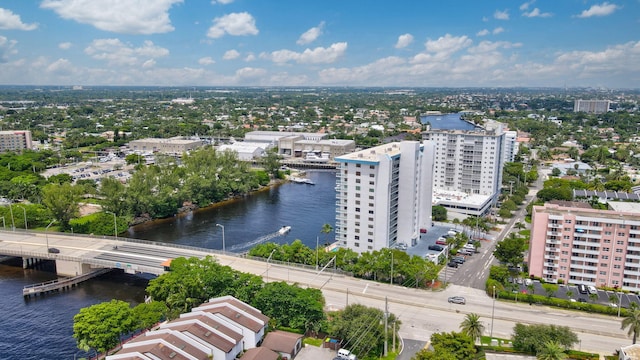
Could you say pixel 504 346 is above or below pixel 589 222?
below

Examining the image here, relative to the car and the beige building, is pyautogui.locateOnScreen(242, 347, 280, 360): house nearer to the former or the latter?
the car

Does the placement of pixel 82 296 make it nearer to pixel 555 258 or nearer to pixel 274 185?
pixel 555 258

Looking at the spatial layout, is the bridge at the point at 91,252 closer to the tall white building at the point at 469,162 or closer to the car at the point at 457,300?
the car at the point at 457,300

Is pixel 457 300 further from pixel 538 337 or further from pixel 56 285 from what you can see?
pixel 56 285

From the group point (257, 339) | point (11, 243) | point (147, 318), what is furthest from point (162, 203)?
point (257, 339)

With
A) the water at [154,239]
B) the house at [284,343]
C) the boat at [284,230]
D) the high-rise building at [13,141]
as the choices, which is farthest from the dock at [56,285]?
the high-rise building at [13,141]

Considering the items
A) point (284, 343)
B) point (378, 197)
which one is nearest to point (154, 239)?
point (378, 197)
